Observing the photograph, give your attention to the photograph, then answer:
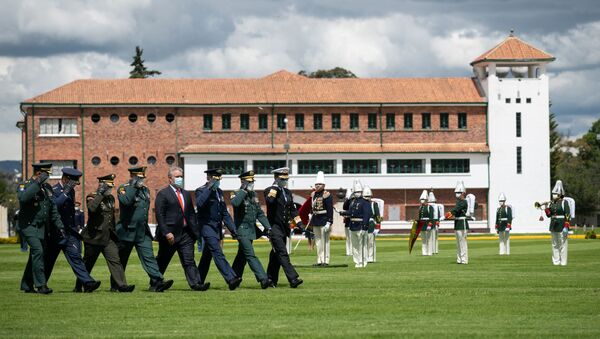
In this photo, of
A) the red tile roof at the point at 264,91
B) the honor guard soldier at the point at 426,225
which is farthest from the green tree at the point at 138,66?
the honor guard soldier at the point at 426,225

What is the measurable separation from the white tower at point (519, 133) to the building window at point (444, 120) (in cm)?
313

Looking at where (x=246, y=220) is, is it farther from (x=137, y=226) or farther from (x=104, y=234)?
(x=104, y=234)

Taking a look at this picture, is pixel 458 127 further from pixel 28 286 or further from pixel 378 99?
pixel 28 286

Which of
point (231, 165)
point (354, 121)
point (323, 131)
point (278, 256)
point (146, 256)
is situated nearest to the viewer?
point (146, 256)

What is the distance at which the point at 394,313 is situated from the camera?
16.6m

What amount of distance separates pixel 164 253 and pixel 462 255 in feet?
42.8

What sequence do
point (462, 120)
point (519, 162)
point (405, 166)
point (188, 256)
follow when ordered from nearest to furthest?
point (188, 256) → point (405, 166) → point (519, 162) → point (462, 120)

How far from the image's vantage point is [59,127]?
8894 cm

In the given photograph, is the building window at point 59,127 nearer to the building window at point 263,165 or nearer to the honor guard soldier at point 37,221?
the building window at point 263,165

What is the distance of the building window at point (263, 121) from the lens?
298ft

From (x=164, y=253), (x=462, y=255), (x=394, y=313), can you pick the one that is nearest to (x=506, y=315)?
(x=394, y=313)

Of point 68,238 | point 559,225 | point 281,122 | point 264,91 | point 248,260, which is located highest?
point 264,91

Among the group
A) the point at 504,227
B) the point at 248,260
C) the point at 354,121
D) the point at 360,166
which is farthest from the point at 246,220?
the point at 354,121

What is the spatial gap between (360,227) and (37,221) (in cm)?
1202
